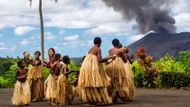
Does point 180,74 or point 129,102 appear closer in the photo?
point 129,102

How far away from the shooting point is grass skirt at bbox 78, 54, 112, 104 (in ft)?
50.4

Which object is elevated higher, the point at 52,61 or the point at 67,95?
the point at 52,61

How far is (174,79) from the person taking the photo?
2377cm

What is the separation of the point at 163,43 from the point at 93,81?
8600 centimetres

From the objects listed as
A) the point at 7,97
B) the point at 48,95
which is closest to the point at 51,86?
the point at 48,95

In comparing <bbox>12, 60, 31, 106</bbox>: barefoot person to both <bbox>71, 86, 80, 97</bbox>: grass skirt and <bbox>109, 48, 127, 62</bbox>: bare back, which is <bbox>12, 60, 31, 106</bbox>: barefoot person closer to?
<bbox>71, 86, 80, 97</bbox>: grass skirt

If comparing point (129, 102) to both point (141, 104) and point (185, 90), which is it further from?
point (185, 90)

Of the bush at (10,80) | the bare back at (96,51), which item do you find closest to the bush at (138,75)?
the bush at (10,80)

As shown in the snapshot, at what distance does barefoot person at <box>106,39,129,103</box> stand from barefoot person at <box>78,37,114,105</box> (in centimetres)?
57

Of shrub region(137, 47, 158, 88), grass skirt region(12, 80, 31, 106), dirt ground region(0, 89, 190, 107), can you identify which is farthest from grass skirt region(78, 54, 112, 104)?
shrub region(137, 47, 158, 88)

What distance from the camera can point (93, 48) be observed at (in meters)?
15.7

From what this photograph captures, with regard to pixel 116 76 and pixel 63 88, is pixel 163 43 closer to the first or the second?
pixel 116 76

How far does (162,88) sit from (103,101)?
27.8 ft

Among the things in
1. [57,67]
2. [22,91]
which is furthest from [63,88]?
[22,91]
